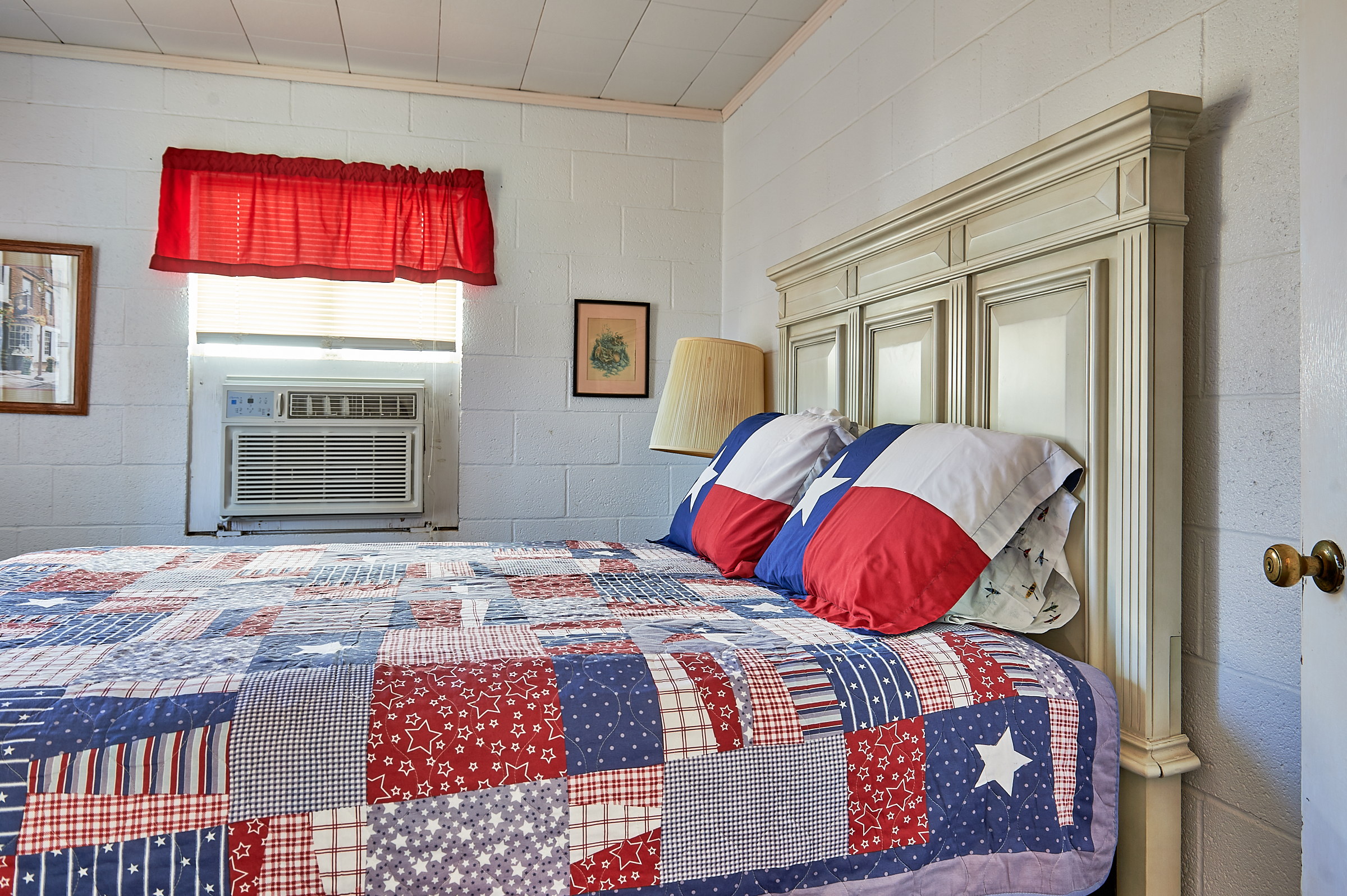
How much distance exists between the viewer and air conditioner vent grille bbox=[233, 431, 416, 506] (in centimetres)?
309

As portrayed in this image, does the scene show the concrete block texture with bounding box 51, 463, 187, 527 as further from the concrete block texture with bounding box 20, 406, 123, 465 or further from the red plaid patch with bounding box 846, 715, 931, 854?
the red plaid patch with bounding box 846, 715, 931, 854

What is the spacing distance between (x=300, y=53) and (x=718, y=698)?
2896mm

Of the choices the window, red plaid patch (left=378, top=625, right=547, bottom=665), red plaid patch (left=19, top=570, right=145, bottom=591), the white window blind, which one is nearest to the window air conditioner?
the white window blind

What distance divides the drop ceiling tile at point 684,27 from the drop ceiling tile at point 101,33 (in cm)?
166

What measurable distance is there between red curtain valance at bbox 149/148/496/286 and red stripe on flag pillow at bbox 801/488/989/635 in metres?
2.20

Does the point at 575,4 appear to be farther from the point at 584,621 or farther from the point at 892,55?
the point at 584,621

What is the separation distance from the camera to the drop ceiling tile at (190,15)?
266 centimetres

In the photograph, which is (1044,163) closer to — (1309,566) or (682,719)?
(1309,566)

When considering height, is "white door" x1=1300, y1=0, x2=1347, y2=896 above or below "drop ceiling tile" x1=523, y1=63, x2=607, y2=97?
below

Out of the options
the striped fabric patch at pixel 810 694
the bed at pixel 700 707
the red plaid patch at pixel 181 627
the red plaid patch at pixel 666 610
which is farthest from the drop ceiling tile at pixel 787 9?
the red plaid patch at pixel 181 627

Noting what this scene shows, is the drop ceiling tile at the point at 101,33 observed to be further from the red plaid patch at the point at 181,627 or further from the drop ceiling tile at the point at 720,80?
the red plaid patch at the point at 181,627

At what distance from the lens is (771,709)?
112cm

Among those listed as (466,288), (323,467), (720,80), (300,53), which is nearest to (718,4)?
(720,80)

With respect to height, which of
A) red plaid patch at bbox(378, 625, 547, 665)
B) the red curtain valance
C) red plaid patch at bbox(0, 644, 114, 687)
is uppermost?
the red curtain valance
